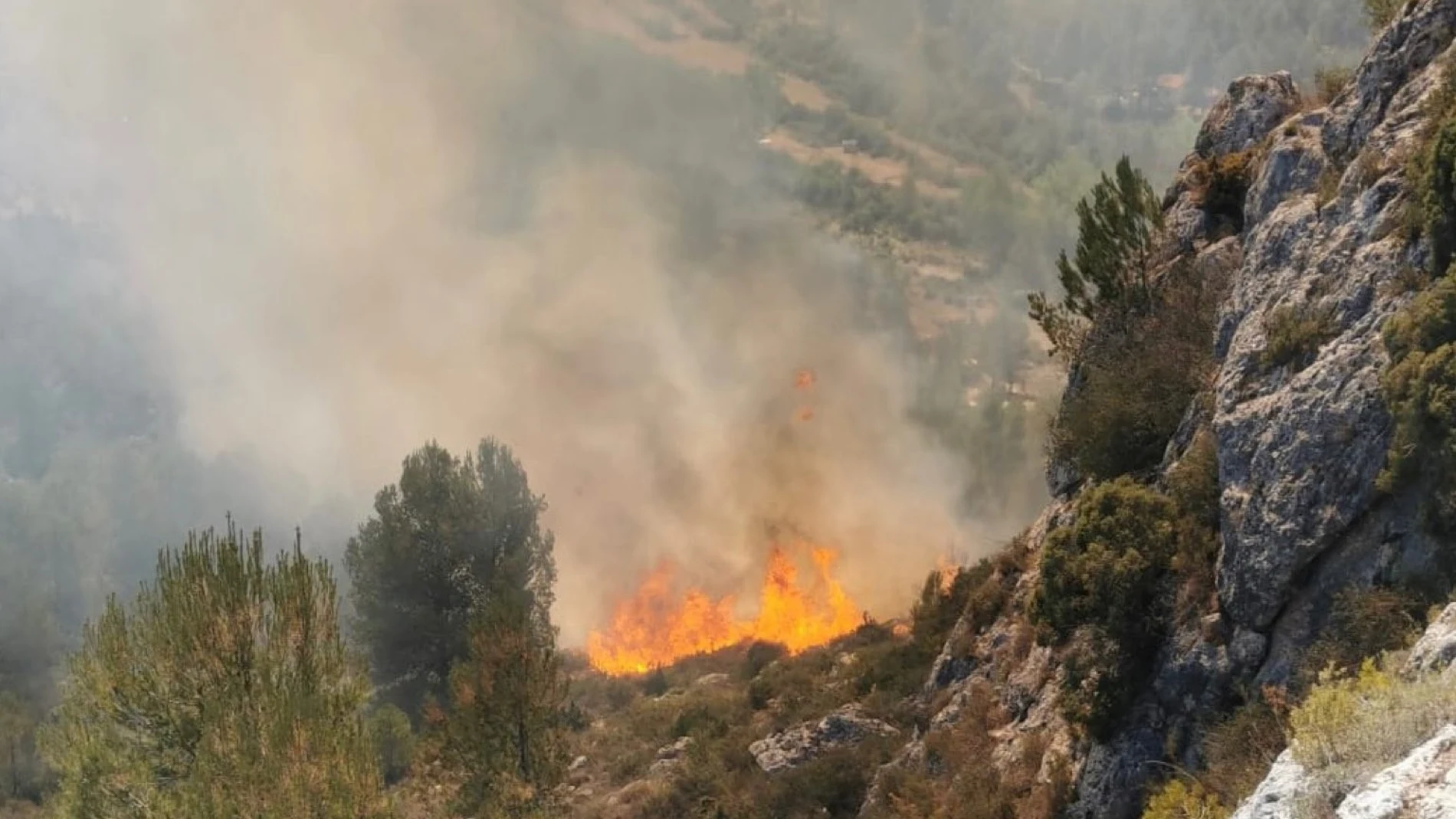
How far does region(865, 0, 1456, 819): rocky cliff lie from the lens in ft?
54.4

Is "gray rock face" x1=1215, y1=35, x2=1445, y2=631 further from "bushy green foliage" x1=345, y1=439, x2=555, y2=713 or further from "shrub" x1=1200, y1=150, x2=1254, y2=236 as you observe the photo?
"bushy green foliage" x1=345, y1=439, x2=555, y2=713

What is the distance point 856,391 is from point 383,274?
71.7 metres

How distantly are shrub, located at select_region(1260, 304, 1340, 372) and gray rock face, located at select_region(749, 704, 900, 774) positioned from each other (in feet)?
51.2

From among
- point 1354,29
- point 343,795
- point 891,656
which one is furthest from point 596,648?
point 1354,29

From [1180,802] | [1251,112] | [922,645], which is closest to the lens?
[1180,802]

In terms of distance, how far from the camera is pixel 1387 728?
9.95 metres

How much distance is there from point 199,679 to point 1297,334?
20.9m

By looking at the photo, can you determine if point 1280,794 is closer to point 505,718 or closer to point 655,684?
point 505,718

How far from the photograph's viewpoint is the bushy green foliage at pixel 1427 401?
14820mm

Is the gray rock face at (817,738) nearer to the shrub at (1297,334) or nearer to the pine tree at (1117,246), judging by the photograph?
the pine tree at (1117,246)

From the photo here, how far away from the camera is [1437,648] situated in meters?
11.7

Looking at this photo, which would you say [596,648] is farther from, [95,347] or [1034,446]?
[95,347]

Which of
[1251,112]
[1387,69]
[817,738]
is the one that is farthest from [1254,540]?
[817,738]

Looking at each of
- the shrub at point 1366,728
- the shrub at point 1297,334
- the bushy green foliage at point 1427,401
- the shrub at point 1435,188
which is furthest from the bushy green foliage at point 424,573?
the shrub at point 1366,728
